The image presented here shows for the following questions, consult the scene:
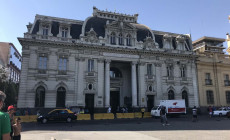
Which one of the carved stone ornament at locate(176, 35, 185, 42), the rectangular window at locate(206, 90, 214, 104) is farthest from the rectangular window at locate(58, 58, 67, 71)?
the rectangular window at locate(206, 90, 214, 104)

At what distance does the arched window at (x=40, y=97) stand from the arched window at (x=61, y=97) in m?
2.33

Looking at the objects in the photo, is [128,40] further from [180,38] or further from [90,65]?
[180,38]

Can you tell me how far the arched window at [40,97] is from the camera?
29619 mm

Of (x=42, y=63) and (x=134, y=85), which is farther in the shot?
(x=134, y=85)

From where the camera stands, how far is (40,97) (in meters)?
30.0

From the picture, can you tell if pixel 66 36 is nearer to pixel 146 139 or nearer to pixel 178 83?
pixel 178 83

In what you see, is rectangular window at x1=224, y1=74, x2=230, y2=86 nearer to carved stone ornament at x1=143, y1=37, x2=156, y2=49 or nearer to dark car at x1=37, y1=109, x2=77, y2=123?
carved stone ornament at x1=143, y1=37, x2=156, y2=49

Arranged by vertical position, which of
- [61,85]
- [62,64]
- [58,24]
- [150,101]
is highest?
[58,24]

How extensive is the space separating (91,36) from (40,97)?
13.9 meters

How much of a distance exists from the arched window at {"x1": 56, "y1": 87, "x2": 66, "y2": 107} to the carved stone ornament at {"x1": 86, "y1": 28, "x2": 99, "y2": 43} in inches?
395

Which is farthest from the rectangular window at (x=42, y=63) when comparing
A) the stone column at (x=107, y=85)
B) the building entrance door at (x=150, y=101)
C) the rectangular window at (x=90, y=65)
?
the building entrance door at (x=150, y=101)

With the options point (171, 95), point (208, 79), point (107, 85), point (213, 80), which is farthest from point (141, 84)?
point (213, 80)

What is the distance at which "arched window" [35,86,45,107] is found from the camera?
29619 mm

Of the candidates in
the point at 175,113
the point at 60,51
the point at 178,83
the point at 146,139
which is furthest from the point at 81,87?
the point at 146,139
